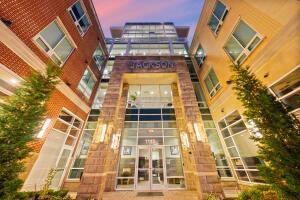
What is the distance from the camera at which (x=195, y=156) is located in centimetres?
793

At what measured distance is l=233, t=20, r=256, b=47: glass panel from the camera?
7391 millimetres

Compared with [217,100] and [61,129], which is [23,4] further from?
[217,100]

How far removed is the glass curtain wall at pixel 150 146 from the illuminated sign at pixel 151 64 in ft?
8.28

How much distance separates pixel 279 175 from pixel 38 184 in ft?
34.5

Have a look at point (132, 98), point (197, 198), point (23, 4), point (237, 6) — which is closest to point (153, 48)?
point (132, 98)

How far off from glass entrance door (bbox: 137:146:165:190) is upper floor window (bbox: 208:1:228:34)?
1012 centimetres

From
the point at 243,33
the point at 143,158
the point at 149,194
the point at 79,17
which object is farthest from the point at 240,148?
the point at 79,17

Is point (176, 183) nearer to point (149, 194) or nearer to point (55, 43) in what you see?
point (149, 194)

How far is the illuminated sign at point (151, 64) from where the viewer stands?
12.3m

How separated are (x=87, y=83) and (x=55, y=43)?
394 centimetres

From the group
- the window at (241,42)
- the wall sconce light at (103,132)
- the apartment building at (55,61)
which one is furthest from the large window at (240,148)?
the apartment building at (55,61)

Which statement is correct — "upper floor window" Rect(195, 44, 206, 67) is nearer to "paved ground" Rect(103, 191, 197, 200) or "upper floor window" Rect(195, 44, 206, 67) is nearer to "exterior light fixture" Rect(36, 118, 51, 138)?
"paved ground" Rect(103, 191, 197, 200)

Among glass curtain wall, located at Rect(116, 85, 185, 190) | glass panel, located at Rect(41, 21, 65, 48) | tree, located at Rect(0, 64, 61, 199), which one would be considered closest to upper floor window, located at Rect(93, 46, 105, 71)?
glass panel, located at Rect(41, 21, 65, 48)

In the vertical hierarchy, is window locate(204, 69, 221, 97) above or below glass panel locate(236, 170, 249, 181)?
above
